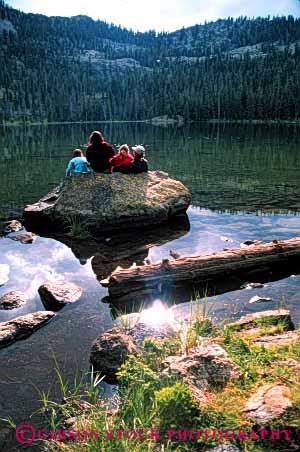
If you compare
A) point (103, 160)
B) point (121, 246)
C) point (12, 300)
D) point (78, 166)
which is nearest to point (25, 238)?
point (121, 246)

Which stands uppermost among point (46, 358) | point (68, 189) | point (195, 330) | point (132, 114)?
point (132, 114)

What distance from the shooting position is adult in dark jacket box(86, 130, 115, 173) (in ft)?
53.9

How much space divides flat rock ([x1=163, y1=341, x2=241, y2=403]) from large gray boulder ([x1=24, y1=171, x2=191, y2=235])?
9536 millimetres

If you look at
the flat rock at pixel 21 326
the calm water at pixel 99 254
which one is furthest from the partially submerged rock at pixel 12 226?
the flat rock at pixel 21 326

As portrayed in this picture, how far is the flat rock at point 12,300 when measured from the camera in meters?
8.95

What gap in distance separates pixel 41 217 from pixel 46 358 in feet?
31.2

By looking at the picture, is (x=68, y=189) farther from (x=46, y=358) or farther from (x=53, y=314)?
(x=46, y=358)

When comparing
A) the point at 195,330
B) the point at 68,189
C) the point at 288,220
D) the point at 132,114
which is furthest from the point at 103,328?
the point at 132,114

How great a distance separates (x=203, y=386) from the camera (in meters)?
5.03

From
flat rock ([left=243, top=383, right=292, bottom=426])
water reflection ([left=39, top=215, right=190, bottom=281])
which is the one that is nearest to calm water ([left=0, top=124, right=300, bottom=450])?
water reflection ([left=39, top=215, right=190, bottom=281])

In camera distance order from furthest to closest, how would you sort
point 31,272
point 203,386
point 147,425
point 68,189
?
point 68,189
point 31,272
point 203,386
point 147,425

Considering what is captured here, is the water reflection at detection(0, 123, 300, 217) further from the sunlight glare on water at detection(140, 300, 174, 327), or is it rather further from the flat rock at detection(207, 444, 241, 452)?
the flat rock at detection(207, 444, 241, 452)

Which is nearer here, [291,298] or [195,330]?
[195,330]

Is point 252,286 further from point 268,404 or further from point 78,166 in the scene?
point 78,166
